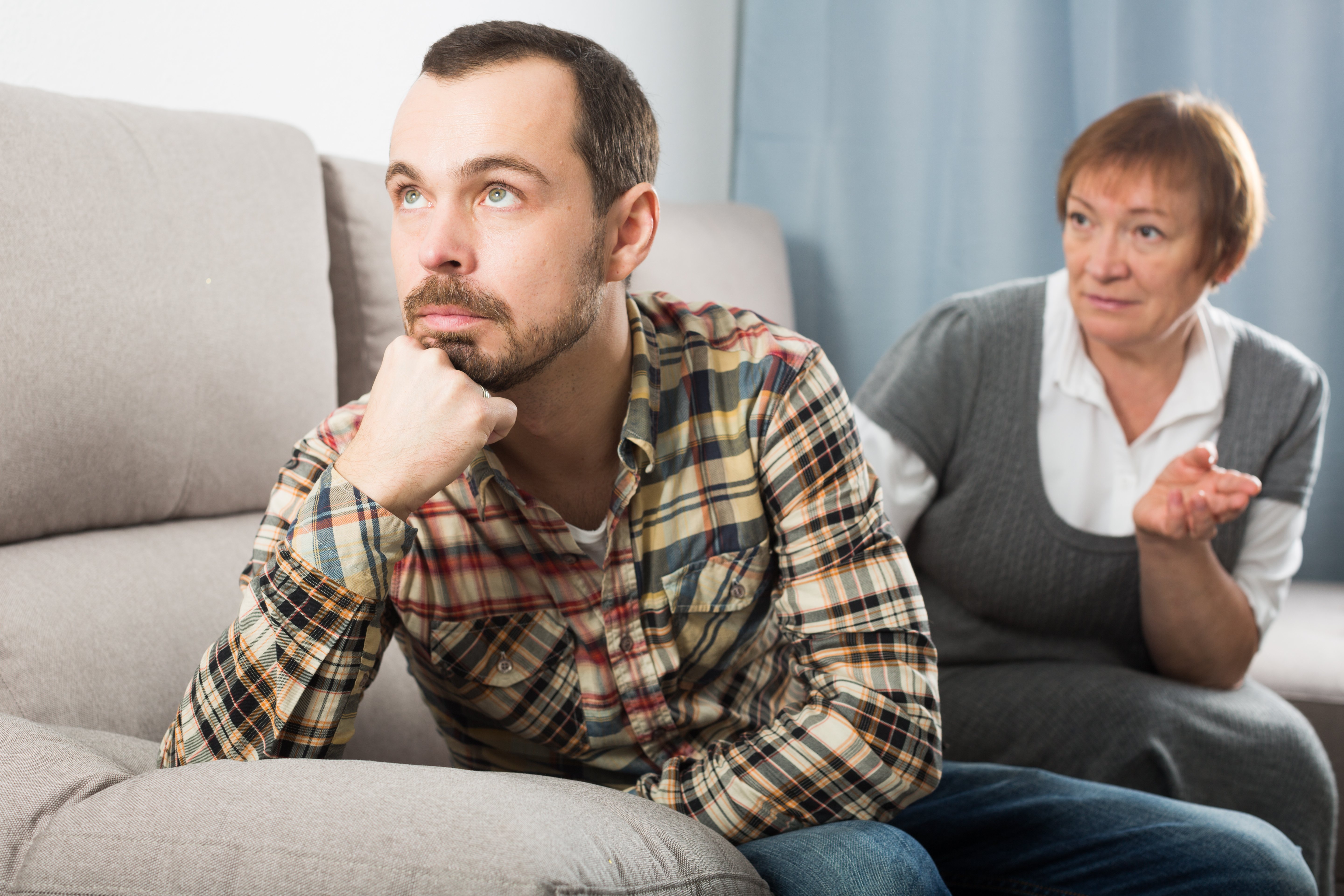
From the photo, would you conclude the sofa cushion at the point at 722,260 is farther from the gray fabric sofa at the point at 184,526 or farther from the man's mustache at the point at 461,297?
the man's mustache at the point at 461,297

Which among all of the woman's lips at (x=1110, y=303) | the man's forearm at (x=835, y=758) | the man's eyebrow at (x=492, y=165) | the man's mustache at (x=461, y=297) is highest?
the man's eyebrow at (x=492, y=165)

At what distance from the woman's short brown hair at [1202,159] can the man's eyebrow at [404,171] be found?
0.97 m

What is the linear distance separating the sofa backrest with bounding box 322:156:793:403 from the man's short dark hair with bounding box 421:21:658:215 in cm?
27

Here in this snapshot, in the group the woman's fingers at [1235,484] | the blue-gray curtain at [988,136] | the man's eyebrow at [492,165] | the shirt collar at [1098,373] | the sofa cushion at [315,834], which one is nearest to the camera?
the sofa cushion at [315,834]

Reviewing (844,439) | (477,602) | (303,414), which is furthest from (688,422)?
(303,414)

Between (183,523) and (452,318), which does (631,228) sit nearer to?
(452,318)

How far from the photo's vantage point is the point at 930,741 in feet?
2.87

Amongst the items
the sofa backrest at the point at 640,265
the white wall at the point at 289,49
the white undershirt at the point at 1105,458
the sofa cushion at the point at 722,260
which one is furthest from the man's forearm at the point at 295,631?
the sofa cushion at the point at 722,260

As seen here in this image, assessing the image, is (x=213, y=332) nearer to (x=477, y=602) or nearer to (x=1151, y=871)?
(x=477, y=602)

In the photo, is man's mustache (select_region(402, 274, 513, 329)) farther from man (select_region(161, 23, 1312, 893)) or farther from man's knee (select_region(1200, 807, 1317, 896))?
man's knee (select_region(1200, 807, 1317, 896))

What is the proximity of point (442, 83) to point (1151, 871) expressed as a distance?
890 millimetres

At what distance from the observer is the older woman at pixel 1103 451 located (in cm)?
135

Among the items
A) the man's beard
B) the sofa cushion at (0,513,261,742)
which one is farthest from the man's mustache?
the sofa cushion at (0,513,261,742)

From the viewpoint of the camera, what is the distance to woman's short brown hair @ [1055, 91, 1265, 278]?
138 cm
